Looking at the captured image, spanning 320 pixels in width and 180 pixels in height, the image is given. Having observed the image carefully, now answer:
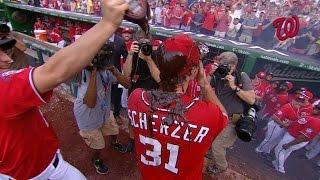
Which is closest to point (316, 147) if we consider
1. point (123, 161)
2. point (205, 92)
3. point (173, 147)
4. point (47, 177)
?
point (123, 161)

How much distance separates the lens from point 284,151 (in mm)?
4441

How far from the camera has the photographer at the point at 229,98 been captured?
2816 millimetres

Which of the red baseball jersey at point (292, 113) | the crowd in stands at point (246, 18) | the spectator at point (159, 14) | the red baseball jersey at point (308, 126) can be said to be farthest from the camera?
the spectator at point (159, 14)

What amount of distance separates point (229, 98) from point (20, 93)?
2615 millimetres

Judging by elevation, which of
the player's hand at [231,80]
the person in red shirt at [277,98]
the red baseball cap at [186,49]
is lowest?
the person in red shirt at [277,98]

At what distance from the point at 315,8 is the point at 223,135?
671cm

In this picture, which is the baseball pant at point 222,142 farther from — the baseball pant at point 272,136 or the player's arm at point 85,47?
the player's arm at point 85,47

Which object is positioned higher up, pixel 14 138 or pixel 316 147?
pixel 14 138

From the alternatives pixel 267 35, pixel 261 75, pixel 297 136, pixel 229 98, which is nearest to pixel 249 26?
pixel 267 35

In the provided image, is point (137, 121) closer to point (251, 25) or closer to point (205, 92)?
point (205, 92)

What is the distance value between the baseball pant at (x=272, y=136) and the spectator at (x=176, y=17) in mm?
5479

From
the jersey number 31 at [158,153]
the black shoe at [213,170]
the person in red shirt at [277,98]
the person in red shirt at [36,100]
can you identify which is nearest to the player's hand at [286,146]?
the person in red shirt at [277,98]

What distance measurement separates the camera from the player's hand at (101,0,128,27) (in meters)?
0.98

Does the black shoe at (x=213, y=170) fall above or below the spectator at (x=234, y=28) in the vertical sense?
below
